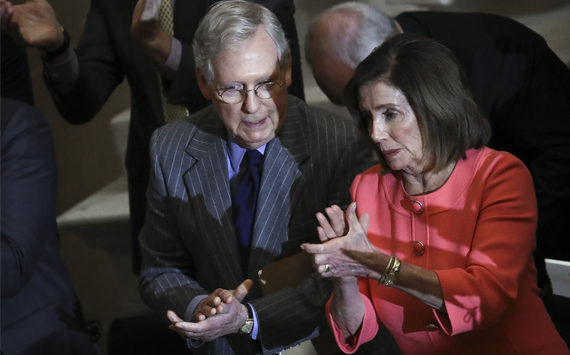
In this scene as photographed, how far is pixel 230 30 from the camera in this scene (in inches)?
58.9

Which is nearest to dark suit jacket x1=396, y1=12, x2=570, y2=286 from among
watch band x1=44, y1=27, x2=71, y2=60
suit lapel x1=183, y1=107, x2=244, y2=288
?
suit lapel x1=183, y1=107, x2=244, y2=288

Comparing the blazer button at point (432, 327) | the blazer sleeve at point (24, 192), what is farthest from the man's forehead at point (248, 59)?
the blazer sleeve at point (24, 192)

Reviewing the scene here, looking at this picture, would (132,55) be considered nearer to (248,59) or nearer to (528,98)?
(248,59)

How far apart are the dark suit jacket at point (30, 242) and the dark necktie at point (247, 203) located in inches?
30.0

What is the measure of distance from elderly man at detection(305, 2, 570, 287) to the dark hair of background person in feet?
1.73

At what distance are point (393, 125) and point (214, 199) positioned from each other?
606 mm

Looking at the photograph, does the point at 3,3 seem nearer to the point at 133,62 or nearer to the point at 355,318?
the point at 133,62

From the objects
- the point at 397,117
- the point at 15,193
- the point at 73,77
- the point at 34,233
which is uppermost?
the point at 397,117

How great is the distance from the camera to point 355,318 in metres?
1.39

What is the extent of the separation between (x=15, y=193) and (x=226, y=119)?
0.86 metres

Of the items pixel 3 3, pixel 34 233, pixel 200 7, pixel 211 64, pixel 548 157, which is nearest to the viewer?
pixel 211 64

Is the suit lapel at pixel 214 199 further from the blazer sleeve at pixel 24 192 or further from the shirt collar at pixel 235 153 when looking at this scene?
the blazer sleeve at pixel 24 192

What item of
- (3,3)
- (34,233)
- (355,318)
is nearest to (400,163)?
(355,318)

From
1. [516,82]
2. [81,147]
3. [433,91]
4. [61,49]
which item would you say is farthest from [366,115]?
[81,147]
